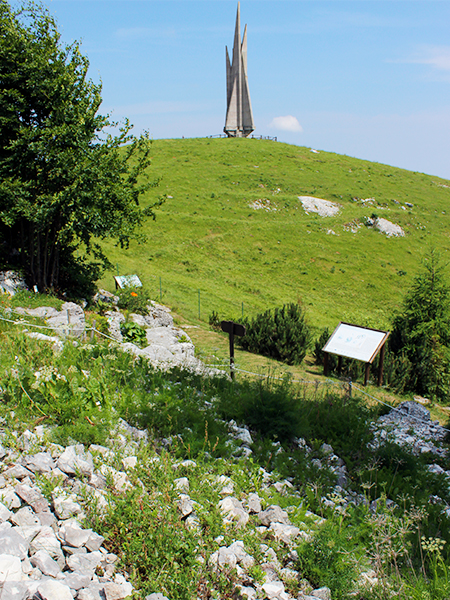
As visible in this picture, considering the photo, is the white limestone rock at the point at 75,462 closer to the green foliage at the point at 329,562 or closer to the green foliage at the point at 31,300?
the green foliage at the point at 329,562

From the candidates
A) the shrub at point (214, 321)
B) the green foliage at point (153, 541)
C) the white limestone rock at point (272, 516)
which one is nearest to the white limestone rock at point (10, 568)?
the green foliage at point (153, 541)

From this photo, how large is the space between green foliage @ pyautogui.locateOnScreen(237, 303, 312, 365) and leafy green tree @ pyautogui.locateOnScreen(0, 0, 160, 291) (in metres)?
6.74

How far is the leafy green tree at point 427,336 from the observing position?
16.5 metres

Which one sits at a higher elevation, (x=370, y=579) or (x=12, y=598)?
(x=12, y=598)

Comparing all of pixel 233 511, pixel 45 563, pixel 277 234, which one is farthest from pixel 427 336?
pixel 277 234

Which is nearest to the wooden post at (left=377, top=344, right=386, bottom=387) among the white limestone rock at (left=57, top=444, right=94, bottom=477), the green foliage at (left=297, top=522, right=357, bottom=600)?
the green foliage at (left=297, top=522, right=357, bottom=600)

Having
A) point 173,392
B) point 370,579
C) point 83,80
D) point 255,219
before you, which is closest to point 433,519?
point 370,579

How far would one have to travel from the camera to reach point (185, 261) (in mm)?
34500

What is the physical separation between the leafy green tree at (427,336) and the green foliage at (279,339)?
392 centimetres

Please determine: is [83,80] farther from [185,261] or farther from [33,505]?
[185,261]

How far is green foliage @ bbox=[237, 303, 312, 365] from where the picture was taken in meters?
17.9

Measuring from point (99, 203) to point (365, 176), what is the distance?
55.4 meters

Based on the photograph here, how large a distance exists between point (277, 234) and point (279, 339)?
26.1 m

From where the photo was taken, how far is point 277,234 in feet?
140
